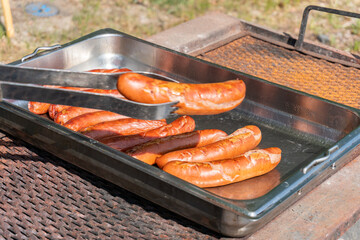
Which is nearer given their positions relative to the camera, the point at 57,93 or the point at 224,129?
the point at 57,93

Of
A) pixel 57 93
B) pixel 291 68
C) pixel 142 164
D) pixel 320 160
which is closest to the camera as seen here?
pixel 57 93

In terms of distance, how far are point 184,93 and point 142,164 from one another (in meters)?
0.40

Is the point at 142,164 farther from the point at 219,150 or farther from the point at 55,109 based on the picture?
the point at 55,109

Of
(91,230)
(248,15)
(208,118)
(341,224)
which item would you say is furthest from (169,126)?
(248,15)

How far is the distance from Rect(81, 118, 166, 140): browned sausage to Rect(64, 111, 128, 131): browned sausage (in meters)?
0.05

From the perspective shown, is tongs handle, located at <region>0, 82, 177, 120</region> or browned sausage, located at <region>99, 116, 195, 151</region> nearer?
tongs handle, located at <region>0, 82, 177, 120</region>

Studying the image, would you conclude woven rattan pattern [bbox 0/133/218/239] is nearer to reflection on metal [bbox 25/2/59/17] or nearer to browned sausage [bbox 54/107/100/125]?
browned sausage [bbox 54/107/100/125]

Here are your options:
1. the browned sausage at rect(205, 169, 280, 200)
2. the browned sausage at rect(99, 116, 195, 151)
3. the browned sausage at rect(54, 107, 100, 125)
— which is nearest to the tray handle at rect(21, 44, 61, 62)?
the browned sausage at rect(54, 107, 100, 125)

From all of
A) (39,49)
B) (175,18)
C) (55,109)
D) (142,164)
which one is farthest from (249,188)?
(175,18)

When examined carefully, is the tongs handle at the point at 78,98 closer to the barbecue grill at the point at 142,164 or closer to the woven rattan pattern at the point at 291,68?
the barbecue grill at the point at 142,164

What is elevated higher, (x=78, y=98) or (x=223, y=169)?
(x=78, y=98)

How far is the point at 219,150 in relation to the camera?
2.87 meters

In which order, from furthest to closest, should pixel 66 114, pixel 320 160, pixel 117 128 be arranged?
pixel 66 114 < pixel 117 128 < pixel 320 160

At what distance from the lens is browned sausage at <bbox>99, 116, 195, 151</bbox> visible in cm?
295
